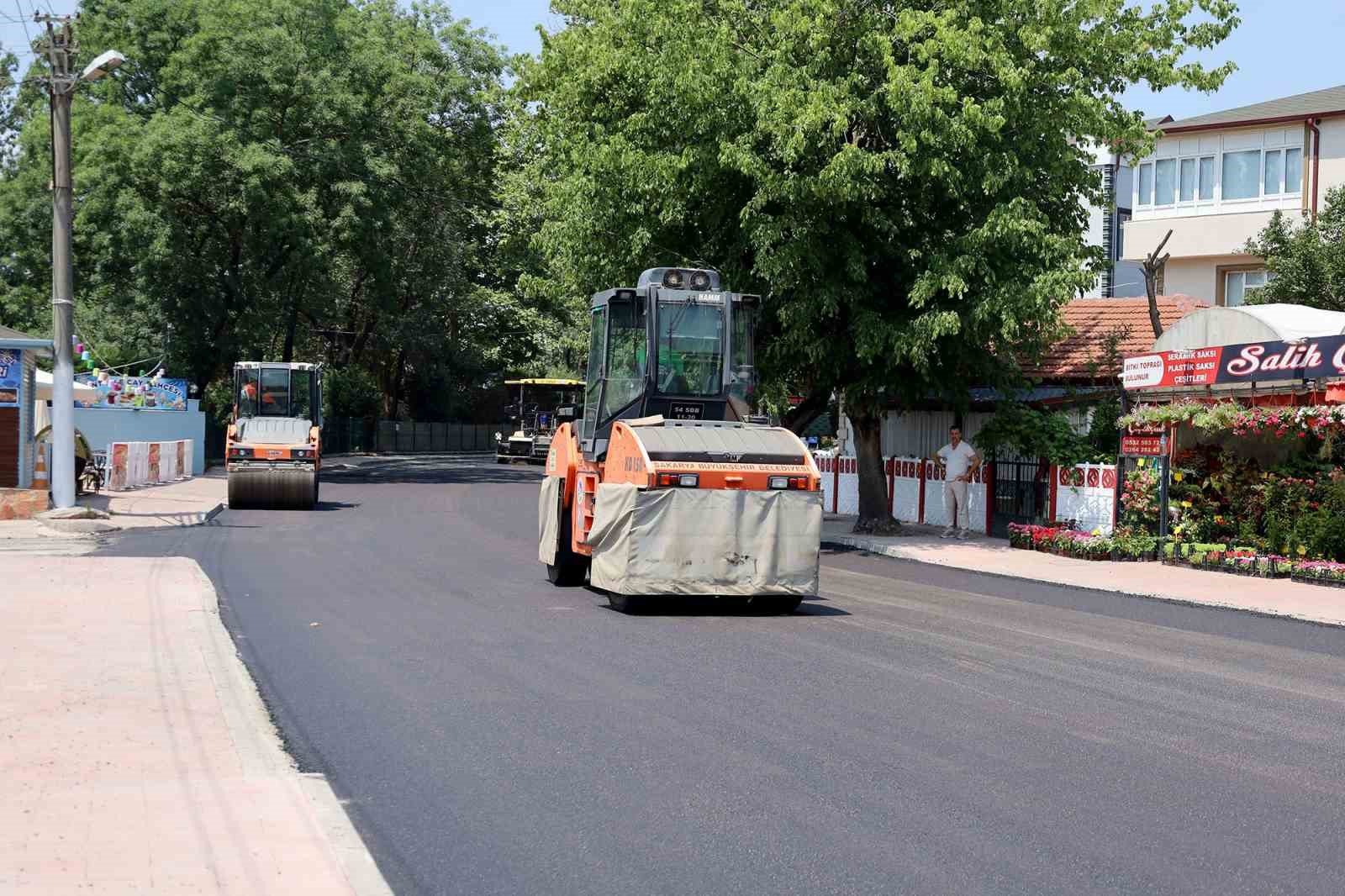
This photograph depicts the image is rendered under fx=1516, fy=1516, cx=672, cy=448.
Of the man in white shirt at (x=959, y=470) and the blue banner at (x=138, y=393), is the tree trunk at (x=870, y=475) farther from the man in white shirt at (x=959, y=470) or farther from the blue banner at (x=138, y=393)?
the blue banner at (x=138, y=393)

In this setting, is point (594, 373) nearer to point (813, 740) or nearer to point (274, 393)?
point (813, 740)

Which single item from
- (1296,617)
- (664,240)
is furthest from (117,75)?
(1296,617)

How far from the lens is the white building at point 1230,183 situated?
3853 centimetres

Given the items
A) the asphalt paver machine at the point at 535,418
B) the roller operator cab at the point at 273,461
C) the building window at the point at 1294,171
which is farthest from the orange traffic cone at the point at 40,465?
the building window at the point at 1294,171

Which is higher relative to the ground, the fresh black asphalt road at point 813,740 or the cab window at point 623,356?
the cab window at point 623,356

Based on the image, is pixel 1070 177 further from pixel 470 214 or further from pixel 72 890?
pixel 470 214

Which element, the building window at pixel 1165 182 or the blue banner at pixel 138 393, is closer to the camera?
the blue banner at pixel 138 393

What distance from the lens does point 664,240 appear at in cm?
2569

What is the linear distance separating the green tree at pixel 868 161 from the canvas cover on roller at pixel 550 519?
7.16 meters

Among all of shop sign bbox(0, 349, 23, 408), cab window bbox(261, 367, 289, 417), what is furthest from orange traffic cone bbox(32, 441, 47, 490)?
cab window bbox(261, 367, 289, 417)

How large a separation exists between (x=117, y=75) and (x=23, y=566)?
31.0 meters

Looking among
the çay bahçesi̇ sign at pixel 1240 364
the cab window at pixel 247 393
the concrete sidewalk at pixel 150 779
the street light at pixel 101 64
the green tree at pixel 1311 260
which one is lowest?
the concrete sidewalk at pixel 150 779

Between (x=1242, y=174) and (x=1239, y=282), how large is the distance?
2933 mm

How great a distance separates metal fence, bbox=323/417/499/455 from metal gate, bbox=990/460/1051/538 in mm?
40437
